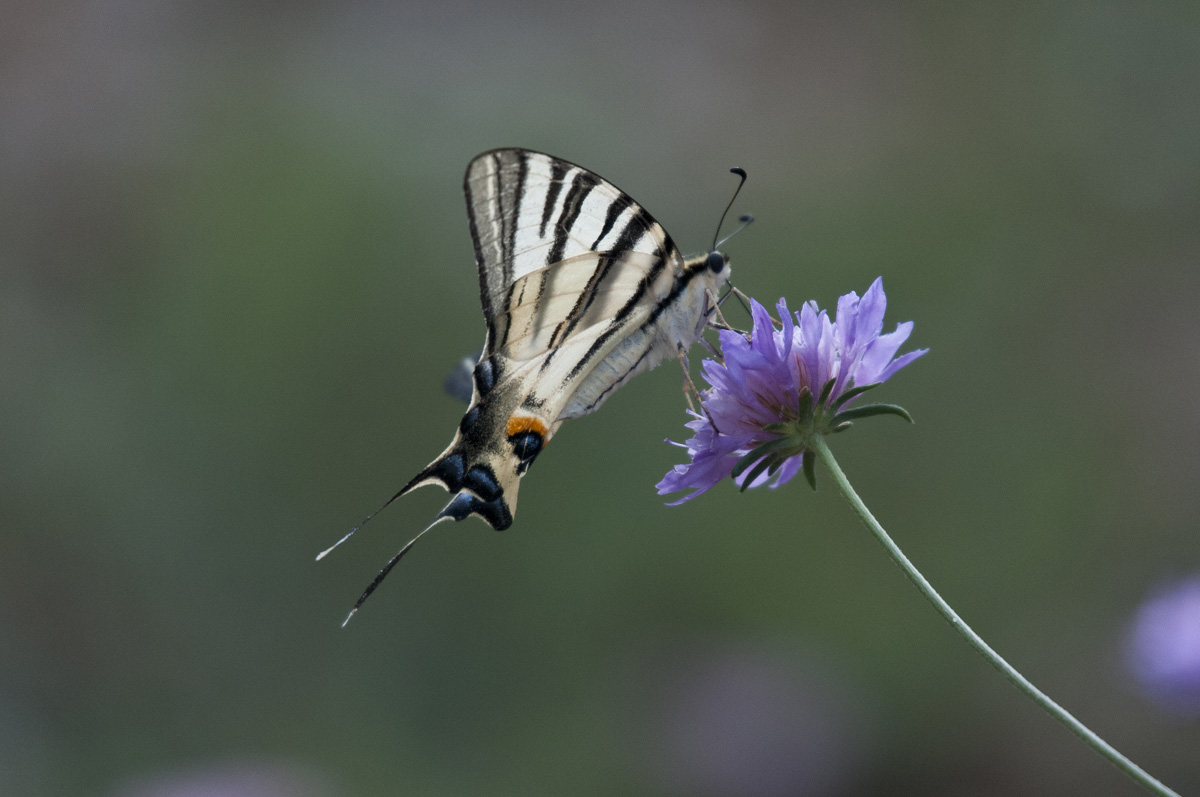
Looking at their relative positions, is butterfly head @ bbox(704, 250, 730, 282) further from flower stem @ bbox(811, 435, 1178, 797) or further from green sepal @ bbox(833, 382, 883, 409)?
flower stem @ bbox(811, 435, 1178, 797)

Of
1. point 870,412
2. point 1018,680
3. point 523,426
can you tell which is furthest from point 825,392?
point 1018,680

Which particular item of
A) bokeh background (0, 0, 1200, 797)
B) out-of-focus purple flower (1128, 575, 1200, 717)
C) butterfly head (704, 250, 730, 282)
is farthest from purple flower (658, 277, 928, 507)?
bokeh background (0, 0, 1200, 797)

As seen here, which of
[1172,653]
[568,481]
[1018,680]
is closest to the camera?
[1018,680]

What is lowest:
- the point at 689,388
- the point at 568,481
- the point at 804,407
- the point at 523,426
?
the point at 568,481

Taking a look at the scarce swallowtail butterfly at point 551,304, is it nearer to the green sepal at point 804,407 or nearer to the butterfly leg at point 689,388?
the butterfly leg at point 689,388

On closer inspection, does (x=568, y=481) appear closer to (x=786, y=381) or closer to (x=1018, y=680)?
(x=786, y=381)

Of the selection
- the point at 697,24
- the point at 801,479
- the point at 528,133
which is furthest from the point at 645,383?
the point at 697,24

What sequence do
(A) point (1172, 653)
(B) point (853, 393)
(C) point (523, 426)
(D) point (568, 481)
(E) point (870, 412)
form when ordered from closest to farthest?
(E) point (870, 412), (B) point (853, 393), (C) point (523, 426), (A) point (1172, 653), (D) point (568, 481)

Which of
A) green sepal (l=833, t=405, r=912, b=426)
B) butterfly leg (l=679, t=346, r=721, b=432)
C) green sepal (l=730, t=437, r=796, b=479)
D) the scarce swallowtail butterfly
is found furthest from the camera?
the scarce swallowtail butterfly

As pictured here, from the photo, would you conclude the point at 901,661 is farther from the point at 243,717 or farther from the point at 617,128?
the point at 617,128
